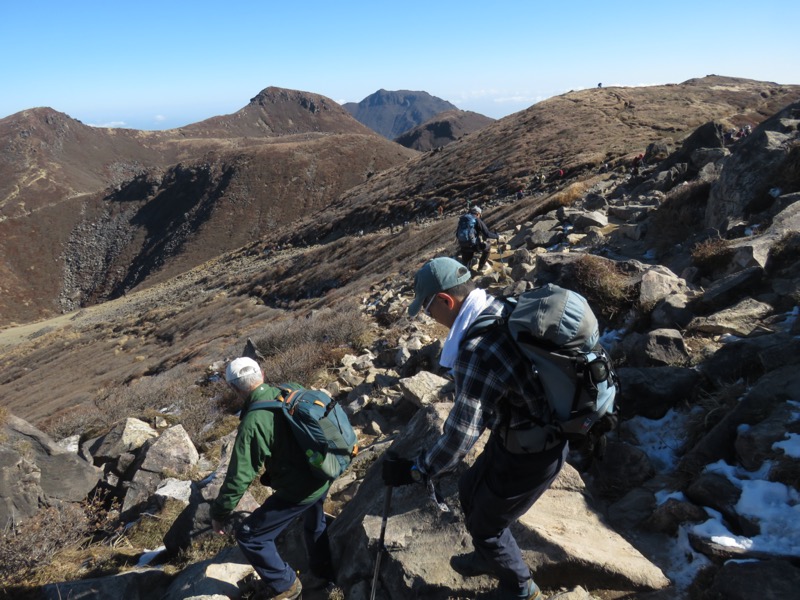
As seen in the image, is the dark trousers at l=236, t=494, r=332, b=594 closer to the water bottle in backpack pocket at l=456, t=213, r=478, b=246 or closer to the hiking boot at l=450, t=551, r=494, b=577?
the hiking boot at l=450, t=551, r=494, b=577

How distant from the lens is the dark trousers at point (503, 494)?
2.59 meters

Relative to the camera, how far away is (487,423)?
2.57 metres

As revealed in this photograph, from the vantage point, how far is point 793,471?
320 centimetres

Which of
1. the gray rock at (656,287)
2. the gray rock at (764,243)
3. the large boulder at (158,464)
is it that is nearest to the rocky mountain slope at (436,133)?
the gray rock at (764,243)

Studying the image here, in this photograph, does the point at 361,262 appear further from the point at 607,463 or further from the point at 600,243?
the point at 607,463

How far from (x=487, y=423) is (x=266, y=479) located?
201cm

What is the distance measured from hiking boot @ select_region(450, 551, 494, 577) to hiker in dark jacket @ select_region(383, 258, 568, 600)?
22cm

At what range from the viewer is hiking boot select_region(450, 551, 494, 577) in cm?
323

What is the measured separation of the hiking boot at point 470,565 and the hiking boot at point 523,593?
20 centimetres

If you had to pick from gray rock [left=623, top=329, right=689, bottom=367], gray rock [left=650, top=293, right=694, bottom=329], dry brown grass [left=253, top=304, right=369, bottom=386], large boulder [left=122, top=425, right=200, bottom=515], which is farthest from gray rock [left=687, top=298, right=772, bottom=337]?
large boulder [left=122, top=425, right=200, bottom=515]

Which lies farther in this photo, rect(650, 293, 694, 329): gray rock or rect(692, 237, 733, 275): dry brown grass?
rect(692, 237, 733, 275): dry brown grass

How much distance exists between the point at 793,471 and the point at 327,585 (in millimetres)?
3477

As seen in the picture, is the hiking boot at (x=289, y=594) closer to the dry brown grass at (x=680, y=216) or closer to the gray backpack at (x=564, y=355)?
the gray backpack at (x=564, y=355)

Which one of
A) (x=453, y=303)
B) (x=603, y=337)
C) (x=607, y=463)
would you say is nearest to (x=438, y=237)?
(x=603, y=337)
